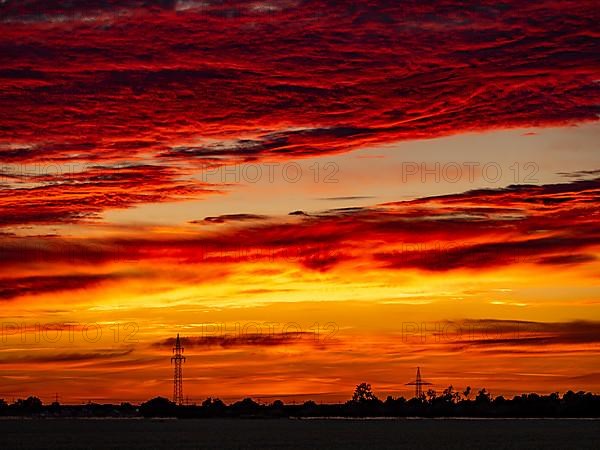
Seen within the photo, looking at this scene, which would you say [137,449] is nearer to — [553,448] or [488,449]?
[488,449]

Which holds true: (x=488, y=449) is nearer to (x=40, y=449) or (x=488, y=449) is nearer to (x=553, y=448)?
→ (x=553, y=448)

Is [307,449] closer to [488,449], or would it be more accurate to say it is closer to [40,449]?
[488,449]

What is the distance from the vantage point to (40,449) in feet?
655

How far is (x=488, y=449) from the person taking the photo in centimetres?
19562

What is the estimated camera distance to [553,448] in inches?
7741

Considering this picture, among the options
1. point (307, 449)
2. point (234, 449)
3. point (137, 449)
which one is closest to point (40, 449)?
point (137, 449)

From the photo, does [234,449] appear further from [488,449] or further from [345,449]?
[488,449]

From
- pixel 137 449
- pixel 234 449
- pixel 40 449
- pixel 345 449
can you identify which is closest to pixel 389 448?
pixel 345 449

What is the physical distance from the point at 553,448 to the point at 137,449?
7679 cm

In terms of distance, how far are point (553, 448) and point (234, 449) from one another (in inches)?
2303

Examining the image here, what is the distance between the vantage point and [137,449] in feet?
652

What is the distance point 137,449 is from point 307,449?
31.6 m

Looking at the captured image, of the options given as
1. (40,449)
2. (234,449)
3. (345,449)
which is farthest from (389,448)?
(40,449)

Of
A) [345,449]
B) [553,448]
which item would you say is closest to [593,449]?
[553,448]
